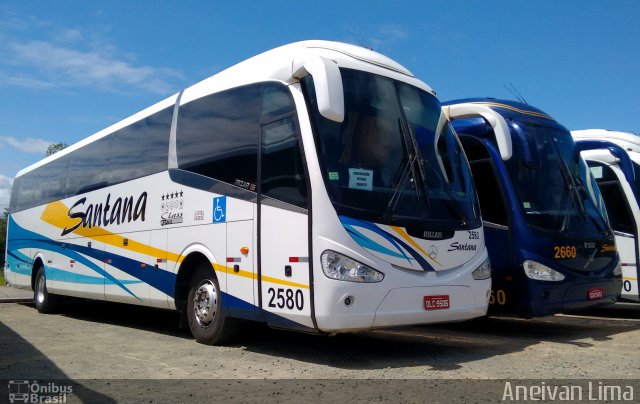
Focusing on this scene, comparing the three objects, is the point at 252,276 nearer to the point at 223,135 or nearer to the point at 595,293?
the point at 223,135

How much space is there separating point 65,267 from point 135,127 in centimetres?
415

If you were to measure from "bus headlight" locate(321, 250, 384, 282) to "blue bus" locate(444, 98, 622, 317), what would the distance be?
304 cm

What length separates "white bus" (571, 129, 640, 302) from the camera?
10508 mm

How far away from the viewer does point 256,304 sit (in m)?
7.22

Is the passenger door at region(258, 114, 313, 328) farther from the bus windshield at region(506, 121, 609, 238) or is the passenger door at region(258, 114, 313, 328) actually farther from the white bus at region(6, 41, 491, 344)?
the bus windshield at region(506, 121, 609, 238)

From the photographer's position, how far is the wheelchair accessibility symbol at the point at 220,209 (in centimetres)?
799

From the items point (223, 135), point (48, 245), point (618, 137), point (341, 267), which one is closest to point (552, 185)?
point (618, 137)

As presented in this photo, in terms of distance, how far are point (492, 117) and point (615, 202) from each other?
385cm

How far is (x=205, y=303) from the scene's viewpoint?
8.30 meters

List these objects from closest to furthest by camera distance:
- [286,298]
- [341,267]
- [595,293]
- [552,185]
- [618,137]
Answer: [341,267] → [286,298] → [595,293] → [552,185] → [618,137]

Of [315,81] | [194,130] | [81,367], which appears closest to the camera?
[315,81]

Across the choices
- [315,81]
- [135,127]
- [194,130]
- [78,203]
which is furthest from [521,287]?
[78,203]

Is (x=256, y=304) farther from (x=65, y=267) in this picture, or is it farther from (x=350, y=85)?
(x=65, y=267)

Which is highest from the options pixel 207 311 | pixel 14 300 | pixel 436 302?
pixel 436 302
